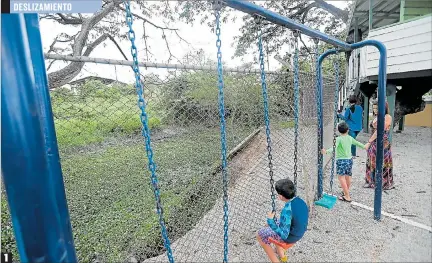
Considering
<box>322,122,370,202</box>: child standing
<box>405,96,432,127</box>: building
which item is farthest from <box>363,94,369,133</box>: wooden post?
<box>322,122,370,202</box>: child standing

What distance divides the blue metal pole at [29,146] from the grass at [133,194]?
6.54 ft

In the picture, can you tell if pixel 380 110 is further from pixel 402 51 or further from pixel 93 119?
pixel 93 119

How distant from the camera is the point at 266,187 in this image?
13.7 ft

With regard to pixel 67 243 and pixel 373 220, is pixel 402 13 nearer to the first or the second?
pixel 373 220

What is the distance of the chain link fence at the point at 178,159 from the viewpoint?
286 cm

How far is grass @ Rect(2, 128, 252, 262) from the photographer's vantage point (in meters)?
3.48

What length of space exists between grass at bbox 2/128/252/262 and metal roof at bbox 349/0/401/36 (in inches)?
208

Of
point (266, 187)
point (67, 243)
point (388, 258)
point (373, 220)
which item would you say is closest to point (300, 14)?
point (266, 187)

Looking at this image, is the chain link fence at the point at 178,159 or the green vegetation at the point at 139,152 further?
the green vegetation at the point at 139,152

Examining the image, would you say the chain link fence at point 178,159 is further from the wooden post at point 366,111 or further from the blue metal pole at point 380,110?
the wooden post at point 366,111

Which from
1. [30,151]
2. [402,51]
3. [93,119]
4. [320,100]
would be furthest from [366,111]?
[30,151]

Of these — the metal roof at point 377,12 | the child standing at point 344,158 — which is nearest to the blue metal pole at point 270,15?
the child standing at point 344,158

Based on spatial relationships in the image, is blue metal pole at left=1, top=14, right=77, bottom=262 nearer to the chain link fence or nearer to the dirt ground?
the chain link fence

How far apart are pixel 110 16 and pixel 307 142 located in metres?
4.45
